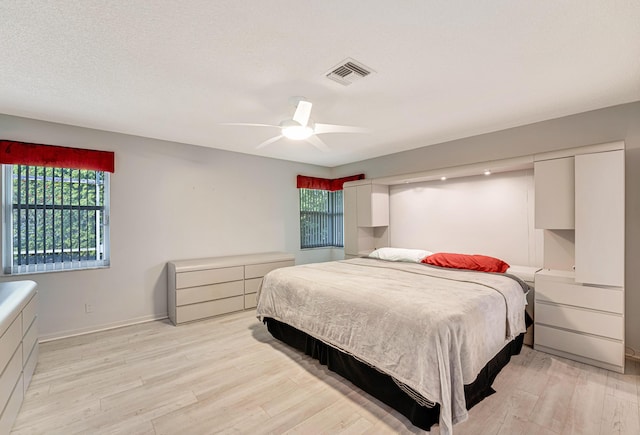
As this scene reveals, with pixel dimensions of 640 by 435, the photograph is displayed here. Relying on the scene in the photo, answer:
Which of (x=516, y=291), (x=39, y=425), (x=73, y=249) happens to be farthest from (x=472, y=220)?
(x=73, y=249)

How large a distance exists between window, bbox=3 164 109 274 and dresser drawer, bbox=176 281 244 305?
1043 mm

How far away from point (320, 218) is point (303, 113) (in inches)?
139

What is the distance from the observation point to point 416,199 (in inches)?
182

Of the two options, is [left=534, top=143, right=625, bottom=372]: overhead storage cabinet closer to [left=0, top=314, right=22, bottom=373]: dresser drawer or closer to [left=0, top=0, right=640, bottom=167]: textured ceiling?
[left=0, top=0, right=640, bottom=167]: textured ceiling

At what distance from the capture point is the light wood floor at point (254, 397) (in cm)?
190

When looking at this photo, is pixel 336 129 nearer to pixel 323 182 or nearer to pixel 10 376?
pixel 323 182

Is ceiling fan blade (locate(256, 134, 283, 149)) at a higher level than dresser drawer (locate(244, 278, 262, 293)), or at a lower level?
higher

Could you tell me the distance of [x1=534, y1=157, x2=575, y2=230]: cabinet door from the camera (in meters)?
2.80

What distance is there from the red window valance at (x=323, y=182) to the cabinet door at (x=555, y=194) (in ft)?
9.36

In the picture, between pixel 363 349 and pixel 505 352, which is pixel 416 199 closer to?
pixel 505 352

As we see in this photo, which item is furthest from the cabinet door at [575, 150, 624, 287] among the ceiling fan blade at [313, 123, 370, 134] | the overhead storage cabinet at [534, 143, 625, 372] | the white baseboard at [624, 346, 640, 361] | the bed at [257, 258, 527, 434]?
the ceiling fan blade at [313, 123, 370, 134]

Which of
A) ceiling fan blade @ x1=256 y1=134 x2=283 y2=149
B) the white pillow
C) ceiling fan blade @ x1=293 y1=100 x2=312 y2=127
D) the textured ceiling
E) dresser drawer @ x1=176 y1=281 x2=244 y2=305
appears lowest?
dresser drawer @ x1=176 y1=281 x2=244 y2=305

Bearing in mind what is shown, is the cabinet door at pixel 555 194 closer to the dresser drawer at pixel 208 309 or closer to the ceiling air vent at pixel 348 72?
the ceiling air vent at pixel 348 72

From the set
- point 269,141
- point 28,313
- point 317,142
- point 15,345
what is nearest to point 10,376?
point 15,345
